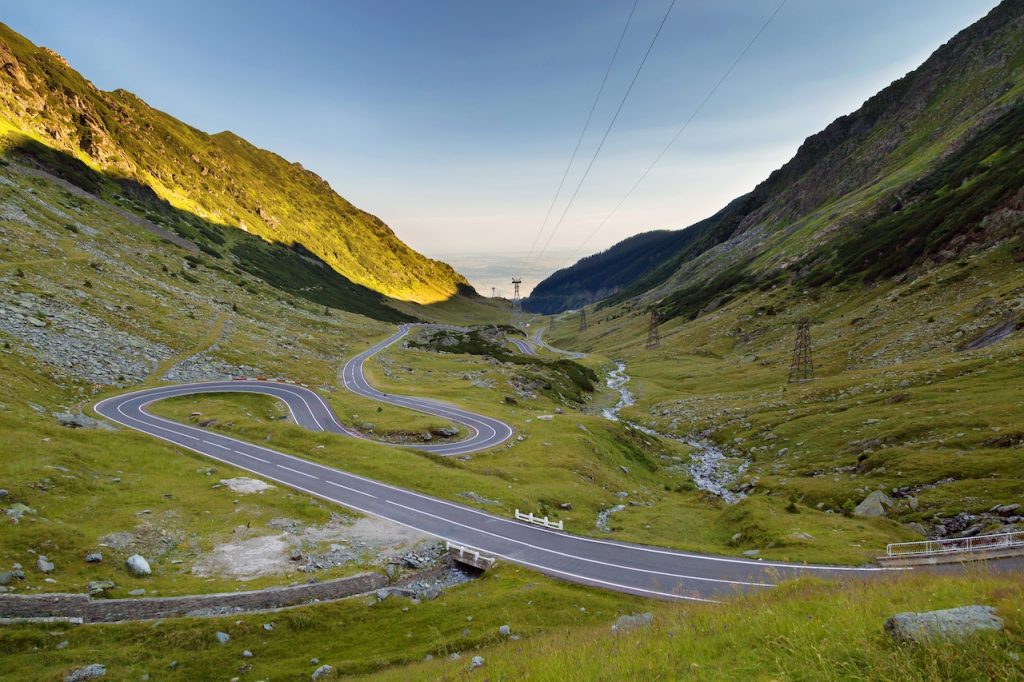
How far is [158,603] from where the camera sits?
2036 cm

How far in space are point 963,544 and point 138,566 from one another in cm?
4178

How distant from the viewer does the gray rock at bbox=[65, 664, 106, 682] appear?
1591 cm

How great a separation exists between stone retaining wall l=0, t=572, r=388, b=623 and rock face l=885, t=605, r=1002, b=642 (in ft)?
74.5

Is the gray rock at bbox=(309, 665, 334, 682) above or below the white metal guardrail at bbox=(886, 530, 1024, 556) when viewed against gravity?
below

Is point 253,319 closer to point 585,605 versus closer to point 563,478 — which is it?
point 563,478

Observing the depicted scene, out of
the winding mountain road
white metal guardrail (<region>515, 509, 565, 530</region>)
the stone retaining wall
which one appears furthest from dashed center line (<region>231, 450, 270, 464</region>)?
white metal guardrail (<region>515, 509, 565, 530</region>)

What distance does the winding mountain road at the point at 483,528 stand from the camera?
25.6m

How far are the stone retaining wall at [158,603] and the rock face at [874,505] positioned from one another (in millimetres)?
35290

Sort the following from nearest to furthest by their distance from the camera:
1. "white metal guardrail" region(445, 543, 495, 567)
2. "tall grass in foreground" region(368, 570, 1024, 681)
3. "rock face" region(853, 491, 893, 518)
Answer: "tall grass in foreground" region(368, 570, 1024, 681), "white metal guardrail" region(445, 543, 495, 567), "rock face" region(853, 491, 893, 518)

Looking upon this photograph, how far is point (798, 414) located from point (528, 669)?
61755mm

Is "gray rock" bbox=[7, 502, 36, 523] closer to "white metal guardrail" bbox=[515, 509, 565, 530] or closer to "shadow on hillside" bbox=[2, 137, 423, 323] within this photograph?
"white metal guardrail" bbox=[515, 509, 565, 530]

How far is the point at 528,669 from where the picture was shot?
445 inches

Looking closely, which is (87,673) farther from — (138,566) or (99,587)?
(138,566)

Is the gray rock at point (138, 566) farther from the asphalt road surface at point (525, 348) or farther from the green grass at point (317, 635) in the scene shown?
the asphalt road surface at point (525, 348)
